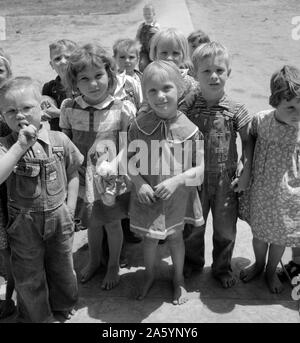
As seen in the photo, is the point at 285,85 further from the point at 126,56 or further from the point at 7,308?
the point at 7,308

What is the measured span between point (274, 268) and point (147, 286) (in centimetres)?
89

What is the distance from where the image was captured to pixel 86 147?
275 cm

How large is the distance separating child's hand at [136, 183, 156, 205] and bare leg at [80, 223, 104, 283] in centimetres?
59

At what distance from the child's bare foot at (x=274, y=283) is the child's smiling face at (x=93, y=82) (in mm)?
1692

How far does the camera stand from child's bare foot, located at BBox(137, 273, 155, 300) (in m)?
2.89

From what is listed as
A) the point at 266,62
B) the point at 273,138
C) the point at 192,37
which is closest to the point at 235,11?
the point at 266,62

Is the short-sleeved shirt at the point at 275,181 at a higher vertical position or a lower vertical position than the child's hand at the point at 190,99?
lower

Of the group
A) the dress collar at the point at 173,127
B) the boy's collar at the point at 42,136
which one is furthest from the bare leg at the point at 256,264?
the boy's collar at the point at 42,136

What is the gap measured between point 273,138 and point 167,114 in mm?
671

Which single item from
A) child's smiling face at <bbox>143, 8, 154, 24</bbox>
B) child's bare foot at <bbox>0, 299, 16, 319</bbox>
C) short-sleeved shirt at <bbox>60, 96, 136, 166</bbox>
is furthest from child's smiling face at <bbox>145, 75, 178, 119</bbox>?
child's smiling face at <bbox>143, 8, 154, 24</bbox>

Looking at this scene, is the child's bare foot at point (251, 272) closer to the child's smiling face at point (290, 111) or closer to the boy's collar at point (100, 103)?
the child's smiling face at point (290, 111)

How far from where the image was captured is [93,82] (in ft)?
8.64

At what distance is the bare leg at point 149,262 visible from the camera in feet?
9.12

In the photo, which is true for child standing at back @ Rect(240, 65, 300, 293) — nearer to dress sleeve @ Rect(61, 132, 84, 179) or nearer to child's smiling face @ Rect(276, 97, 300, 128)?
child's smiling face @ Rect(276, 97, 300, 128)
